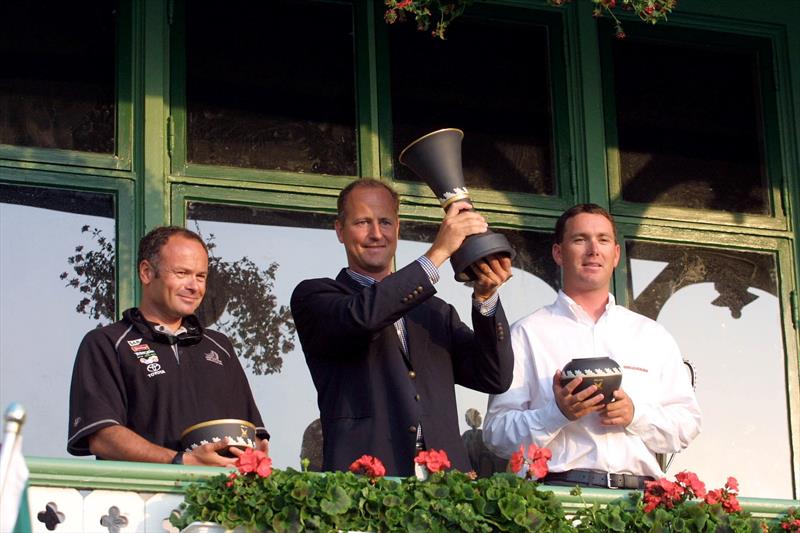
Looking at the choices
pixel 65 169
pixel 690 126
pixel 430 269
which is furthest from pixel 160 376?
pixel 690 126

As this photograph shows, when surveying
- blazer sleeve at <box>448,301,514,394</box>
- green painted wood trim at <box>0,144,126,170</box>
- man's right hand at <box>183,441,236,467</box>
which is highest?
green painted wood trim at <box>0,144,126,170</box>

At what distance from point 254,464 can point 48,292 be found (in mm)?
1894

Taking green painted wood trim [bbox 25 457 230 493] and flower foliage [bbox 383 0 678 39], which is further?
flower foliage [bbox 383 0 678 39]

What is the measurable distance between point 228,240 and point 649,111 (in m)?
2.08

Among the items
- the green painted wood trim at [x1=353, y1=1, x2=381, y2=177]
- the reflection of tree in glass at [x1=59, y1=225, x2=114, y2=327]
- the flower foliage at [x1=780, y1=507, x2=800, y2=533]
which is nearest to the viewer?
the flower foliage at [x1=780, y1=507, x2=800, y2=533]

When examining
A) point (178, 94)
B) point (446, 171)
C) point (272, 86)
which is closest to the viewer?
point (446, 171)

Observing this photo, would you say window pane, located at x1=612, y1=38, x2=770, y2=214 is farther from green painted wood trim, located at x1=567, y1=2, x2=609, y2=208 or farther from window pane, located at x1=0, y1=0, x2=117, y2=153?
window pane, located at x1=0, y1=0, x2=117, y2=153

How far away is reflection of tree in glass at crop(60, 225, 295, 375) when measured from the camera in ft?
22.4

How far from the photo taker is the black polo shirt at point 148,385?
17.9ft

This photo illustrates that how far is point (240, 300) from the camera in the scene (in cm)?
696

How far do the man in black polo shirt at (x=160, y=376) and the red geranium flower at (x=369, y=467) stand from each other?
1.25ft

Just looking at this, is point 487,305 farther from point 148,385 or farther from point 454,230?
point 148,385

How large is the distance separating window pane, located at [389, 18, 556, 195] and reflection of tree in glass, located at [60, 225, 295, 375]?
0.88 m

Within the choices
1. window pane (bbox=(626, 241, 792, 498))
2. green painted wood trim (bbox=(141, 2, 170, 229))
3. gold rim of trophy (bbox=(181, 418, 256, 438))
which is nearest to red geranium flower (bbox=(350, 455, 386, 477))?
gold rim of trophy (bbox=(181, 418, 256, 438))
